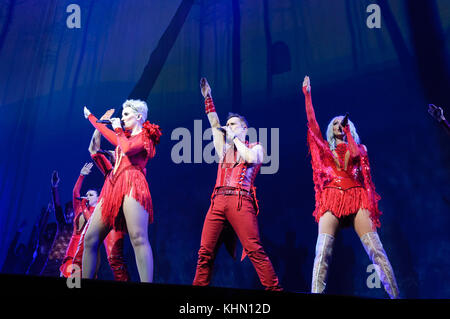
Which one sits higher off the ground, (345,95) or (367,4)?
(367,4)

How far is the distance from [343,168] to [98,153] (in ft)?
6.75

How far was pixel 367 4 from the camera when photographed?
4.85 meters

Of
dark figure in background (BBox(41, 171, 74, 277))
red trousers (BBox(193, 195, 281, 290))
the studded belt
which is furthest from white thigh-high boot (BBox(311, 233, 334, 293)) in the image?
dark figure in background (BBox(41, 171, 74, 277))

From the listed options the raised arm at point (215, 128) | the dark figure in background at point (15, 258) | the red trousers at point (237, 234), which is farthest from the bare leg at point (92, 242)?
the dark figure in background at point (15, 258)

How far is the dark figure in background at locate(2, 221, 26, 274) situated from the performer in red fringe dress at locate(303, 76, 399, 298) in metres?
3.59

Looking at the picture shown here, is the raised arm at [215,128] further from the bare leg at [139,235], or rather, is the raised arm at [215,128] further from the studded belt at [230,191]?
the bare leg at [139,235]

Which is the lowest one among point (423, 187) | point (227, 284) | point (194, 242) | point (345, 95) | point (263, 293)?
point (263, 293)

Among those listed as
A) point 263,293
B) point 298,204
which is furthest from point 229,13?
point 263,293

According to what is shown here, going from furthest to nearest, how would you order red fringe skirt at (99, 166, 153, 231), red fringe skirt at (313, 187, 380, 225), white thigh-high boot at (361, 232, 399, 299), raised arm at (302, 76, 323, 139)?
raised arm at (302, 76, 323, 139) → red fringe skirt at (313, 187, 380, 225) → red fringe skirt at (99, 166, 153, 231) → white thigh-high boot at (361, 232, 399, 299)

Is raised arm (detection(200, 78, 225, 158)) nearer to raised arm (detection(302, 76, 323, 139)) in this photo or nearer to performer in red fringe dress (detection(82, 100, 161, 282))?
performer in red fringe dress (detection(82, 100, 161, 282))

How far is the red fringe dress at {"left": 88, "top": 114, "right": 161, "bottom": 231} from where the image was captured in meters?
3.21

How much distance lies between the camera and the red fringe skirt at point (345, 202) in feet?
11.0

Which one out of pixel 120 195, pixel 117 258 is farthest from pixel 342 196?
pixel 117 258

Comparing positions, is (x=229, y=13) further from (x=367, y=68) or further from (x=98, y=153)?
(x=98, y=153)
